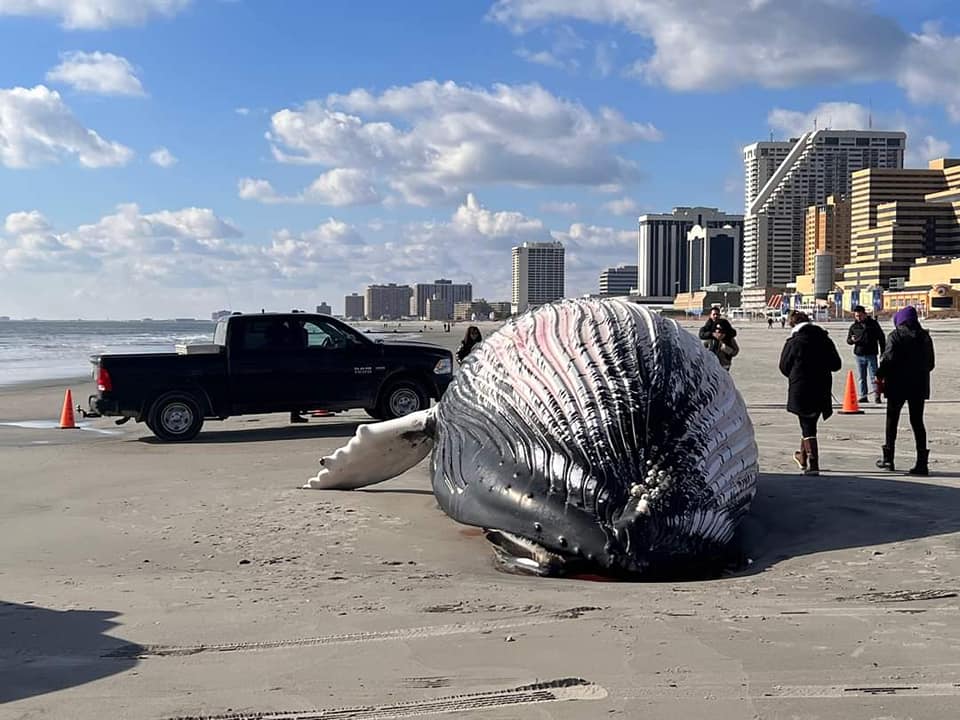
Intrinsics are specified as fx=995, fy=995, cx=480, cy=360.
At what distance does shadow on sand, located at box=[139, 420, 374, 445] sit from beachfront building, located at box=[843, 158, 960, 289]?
485 ft

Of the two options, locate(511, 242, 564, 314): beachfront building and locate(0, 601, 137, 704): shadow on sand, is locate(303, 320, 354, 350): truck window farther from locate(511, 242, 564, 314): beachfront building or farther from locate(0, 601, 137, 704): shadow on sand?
locate(511, 242, 564, 314): beachfront building

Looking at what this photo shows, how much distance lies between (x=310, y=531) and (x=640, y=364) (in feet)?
10.2

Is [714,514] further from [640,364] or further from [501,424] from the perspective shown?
[501,424]

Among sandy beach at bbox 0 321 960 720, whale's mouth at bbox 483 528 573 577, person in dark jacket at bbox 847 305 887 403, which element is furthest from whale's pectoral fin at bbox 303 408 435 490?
person in dark jacket at bbox 847 305 887 403

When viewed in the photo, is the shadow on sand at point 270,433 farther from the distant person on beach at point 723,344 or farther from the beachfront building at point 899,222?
the beachfront building at point 899,222

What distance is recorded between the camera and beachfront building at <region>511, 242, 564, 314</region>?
174625mm

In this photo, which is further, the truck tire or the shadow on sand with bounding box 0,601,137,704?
the truck tire

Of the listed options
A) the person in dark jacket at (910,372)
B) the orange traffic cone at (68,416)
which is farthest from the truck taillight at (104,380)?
the person in dark jacket at (910,372)

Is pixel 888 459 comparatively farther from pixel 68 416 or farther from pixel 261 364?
pixel 68 416

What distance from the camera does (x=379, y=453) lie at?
945cm

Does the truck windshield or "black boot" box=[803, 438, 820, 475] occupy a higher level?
the truck windshield

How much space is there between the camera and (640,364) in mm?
6961

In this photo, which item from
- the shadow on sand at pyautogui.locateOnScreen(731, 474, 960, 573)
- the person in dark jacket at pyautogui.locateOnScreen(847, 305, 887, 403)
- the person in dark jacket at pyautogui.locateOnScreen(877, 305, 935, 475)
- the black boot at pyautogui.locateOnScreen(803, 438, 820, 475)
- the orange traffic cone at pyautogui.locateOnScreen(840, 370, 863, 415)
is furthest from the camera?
the person in dark jacket at pyautogui.locateOnScreen(847, 305, 887, 403)

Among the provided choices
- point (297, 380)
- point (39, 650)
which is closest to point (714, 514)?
point (39, 650)
